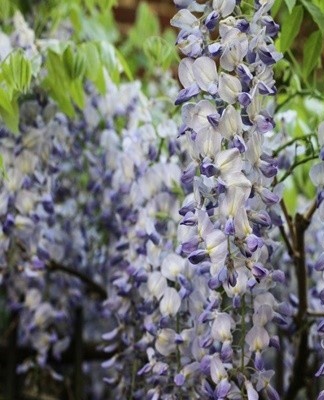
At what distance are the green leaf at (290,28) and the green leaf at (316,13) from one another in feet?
0.07

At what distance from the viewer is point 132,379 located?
1838 millimetres

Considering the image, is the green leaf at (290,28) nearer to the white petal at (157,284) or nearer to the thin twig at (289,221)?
the thin twig at (289,221)

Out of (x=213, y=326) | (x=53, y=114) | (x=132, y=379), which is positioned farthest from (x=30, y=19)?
(x=213, y=326)

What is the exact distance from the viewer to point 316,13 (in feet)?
5.27

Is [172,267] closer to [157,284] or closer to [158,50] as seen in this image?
[157,284]

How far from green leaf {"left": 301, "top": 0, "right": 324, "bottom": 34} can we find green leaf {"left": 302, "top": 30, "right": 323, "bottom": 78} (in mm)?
67

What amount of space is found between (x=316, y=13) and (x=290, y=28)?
5 cm

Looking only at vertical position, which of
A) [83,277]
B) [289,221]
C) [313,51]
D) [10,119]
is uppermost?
[10,119]

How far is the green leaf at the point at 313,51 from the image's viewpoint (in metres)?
1.68

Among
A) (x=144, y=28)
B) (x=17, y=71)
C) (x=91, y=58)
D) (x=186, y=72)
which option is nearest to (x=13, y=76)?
(x=17, y=71)

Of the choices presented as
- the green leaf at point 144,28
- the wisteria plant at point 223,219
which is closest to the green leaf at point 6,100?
the wisteria plant at point 223,219

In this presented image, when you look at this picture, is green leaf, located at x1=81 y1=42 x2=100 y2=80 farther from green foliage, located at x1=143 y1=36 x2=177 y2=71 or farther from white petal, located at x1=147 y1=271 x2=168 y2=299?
white petal, located at x1=147 y1=271 x2=168 y2=299

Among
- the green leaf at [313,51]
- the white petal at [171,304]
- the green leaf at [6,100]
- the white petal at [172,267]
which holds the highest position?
the green leaf at [6,100]

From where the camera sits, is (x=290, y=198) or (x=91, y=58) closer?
(x=91, y=58)
